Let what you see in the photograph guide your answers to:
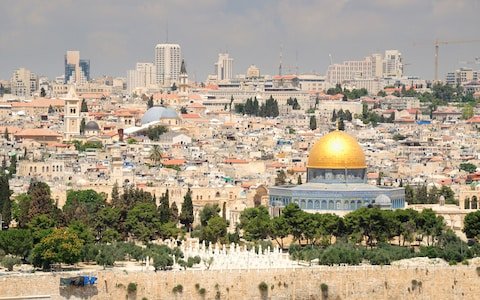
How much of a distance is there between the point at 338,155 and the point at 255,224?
5767 mm

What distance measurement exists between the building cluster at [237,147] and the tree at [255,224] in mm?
2042

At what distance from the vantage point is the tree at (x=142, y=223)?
50.4 m

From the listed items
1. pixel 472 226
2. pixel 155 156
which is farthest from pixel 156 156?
pixel 472 226

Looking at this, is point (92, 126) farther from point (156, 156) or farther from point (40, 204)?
point (40, 204)

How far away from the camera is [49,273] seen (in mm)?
41031

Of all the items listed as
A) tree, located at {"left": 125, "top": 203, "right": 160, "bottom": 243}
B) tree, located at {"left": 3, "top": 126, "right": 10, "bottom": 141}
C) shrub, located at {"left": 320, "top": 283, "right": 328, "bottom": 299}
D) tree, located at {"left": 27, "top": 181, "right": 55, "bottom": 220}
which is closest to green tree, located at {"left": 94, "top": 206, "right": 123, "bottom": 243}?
tree, located at {"left": 125, "top": 203, "right": 160, "bottom": 243}

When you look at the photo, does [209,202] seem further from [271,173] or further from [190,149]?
[190,149]

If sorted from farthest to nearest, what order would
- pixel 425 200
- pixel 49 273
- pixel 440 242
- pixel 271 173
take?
pixel 271 173
pixel 425 200
pixel 440 242
pixel 49 273

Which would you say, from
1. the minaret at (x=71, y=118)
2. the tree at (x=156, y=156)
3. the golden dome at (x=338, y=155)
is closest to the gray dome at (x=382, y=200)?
the golden dome at (x=338, y=155)

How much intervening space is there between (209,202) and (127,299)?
77.2 ft

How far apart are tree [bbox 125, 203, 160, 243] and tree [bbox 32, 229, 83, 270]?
21.9 feet

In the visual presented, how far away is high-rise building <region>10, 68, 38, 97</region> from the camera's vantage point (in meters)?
184

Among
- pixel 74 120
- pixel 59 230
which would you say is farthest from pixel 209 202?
pixel 74 120

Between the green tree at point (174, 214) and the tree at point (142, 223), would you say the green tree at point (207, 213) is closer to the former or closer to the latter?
the green tree at point (174, 214)
